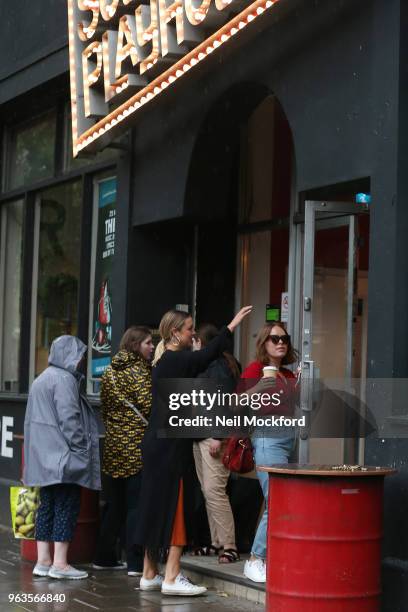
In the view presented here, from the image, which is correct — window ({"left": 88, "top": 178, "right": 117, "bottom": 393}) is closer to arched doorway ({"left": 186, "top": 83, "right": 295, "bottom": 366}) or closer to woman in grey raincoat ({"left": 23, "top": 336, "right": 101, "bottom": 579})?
arched doorway ({"left": 186, "top": 83, "right": 295, "bottom": 366})

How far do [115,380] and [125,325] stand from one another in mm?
1728

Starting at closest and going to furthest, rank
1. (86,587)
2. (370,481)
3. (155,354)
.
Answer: (370,481) → (86,587) → (155,354)

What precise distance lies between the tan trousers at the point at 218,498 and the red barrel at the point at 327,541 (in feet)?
7.75

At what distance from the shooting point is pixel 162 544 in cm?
801

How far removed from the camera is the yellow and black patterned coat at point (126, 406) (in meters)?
9.02

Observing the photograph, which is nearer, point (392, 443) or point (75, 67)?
point (392, 443)

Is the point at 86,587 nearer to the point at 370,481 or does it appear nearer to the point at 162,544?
the point at 162,544

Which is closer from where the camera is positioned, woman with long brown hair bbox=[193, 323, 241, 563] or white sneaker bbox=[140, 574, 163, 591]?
white sneaker bbox=[140, 574, 163, 591]

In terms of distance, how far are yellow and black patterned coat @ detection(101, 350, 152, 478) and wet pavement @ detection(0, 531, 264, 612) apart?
87 centimetres

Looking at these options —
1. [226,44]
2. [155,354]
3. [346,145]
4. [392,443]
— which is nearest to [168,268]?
[155,354]

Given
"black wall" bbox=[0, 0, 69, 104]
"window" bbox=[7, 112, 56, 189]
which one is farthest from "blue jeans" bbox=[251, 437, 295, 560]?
"window" bbox=[7, 112, 56, 189]

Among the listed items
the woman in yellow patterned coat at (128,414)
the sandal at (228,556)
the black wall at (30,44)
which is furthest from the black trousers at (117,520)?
the black wall at (30,44)

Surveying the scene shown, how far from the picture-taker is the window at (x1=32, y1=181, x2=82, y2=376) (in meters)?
12.6

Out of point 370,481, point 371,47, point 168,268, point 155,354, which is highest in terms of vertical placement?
point 371,47
